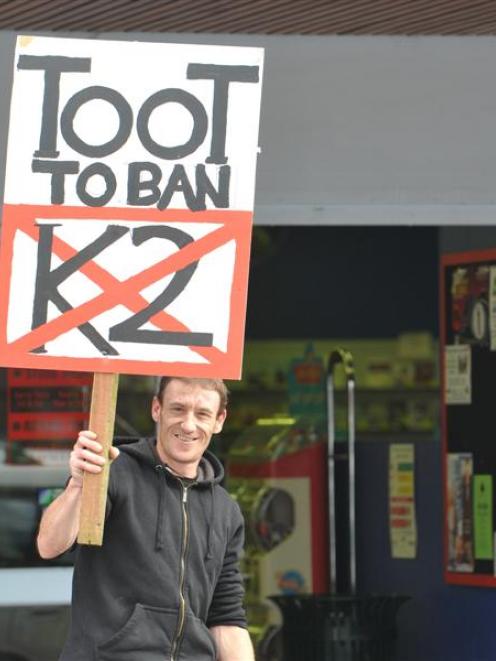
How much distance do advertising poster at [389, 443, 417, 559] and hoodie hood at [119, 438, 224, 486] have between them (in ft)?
12.2

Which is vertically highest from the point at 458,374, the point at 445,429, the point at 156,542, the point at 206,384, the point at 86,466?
the point at 458,374

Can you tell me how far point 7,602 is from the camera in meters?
6.66

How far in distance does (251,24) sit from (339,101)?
45 cm

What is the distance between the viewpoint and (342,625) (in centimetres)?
680

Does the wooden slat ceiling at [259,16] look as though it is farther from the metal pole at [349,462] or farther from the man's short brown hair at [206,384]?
the man's short brown hair at [206,384]

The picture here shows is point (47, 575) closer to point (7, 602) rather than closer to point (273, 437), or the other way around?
point (7, 602)

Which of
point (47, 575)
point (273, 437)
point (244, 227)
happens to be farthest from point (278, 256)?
point (244, 227)

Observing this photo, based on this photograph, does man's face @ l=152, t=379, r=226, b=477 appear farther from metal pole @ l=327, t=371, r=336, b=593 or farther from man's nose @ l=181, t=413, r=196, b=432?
metal pole @ l=327, t=371, r=336, b=593

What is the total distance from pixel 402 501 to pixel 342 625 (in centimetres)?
103

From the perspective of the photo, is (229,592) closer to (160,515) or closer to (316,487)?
(160,515)

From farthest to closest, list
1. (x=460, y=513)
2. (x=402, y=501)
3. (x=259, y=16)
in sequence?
(x=402, y=501) → (x=460, y=513) → (x=259, y=16)

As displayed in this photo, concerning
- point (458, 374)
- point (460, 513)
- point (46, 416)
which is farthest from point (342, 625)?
point (46, 416)

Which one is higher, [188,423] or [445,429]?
[445,429]

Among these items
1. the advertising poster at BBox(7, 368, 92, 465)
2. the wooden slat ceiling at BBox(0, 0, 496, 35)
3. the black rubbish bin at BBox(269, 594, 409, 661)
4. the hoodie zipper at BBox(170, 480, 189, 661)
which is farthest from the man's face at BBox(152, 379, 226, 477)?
the black rubbish bin at BBox(269, 594, 409, 661)
